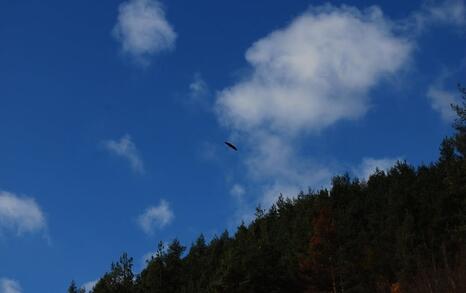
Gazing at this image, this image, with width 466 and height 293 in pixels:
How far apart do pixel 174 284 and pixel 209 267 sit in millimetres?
8642

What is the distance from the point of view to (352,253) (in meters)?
62.6

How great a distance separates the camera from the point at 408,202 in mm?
72312

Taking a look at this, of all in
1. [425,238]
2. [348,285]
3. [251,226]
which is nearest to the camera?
[348,285]

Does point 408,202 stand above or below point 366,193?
below

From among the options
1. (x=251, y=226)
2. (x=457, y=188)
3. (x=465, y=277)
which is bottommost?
(x=465, y=277)

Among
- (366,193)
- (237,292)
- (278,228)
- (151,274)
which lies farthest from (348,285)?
(366,193)

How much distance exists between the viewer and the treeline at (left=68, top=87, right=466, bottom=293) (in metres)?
48.3

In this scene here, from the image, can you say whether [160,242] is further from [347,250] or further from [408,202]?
[408,202]

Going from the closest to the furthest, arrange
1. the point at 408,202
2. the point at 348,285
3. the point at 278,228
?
the point at 348,285
the point at 408,202
the point at 278,228

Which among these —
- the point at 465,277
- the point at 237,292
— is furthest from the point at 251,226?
the point at 465,277

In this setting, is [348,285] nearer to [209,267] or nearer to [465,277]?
[209,267]

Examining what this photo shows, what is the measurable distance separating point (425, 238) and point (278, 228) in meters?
25.0

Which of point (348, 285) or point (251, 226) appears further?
point (251, 226)

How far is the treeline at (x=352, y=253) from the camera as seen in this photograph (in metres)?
48.3
